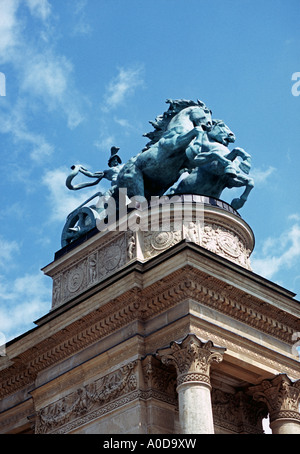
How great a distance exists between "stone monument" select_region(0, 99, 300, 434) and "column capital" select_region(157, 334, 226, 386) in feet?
0.09

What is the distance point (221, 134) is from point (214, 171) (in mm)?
1755

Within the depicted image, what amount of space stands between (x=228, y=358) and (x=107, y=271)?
176 inches

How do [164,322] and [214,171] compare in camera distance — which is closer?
[164,322]

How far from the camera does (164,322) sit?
62.1 ft

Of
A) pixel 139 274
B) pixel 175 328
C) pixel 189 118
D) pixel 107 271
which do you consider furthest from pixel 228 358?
pixel 189 118

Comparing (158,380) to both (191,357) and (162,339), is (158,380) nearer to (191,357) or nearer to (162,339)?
(162,339)

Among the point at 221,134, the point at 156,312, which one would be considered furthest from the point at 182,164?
the point at 156,312

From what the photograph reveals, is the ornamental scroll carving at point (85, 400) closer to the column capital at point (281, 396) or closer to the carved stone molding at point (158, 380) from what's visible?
the carved stone molding at point (158, 380)

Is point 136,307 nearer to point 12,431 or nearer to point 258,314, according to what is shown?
point 258,314

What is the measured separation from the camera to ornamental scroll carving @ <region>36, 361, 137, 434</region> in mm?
18828

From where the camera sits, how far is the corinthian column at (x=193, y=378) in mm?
16922

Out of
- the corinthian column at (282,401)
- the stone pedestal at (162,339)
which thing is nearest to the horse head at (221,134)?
the stone pedestal at (162,339)

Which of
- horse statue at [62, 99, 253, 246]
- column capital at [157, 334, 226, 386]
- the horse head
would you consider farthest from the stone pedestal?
the horse head

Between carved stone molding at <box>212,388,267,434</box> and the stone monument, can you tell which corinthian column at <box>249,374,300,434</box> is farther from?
carved stone molding at <box>212,388,267,434</box>
